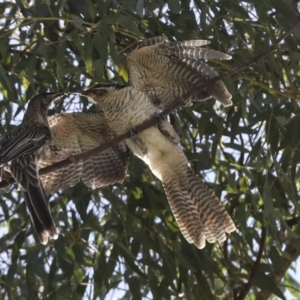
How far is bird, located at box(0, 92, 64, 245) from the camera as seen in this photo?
3.63 m

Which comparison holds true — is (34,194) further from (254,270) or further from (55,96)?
(254,270)

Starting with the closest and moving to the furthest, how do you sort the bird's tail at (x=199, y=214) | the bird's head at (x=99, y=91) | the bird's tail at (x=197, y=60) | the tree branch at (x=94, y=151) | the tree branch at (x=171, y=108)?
1. the tree branch at (x=171, y=108)
2. the tree branch at (x=94, y=151)
3. the bird's tail at (x=197, y=60)
4. the bird's head at (x=99, y=91)
5. the bird's tail at (x=199, y=214)

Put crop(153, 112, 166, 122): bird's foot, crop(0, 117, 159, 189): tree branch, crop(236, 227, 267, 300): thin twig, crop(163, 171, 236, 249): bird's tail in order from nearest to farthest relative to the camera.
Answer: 1. crop(0, 117, 159, 189): tree branch
2. crop(153, 112, 166, 122): bird's foot
3. crop(163, 171, 236, 249): bird's tail
4. crop(236, 227, 267, 300): thin twig

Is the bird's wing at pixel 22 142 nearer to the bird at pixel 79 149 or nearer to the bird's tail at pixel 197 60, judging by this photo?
the bird at pixel 79 149

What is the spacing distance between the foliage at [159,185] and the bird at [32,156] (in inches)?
5.2

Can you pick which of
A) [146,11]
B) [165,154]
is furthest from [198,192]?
[146,11]

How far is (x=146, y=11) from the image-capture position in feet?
14.1

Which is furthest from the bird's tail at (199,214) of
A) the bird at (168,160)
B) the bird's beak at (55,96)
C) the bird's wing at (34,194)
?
the bird's wing at (34,194)

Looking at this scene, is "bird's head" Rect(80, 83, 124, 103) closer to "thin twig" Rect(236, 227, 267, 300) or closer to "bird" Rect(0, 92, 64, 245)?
"bird" Rect(0, 92, 64, 245)

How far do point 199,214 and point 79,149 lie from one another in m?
0.61

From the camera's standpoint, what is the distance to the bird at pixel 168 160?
4117 millimetres

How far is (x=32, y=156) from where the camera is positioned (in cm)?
392

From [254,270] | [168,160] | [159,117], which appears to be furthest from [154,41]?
[254,270]

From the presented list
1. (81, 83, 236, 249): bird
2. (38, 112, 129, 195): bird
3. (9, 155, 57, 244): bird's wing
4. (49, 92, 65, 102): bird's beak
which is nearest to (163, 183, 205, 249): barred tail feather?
(81, 83, 236, 249): bird
